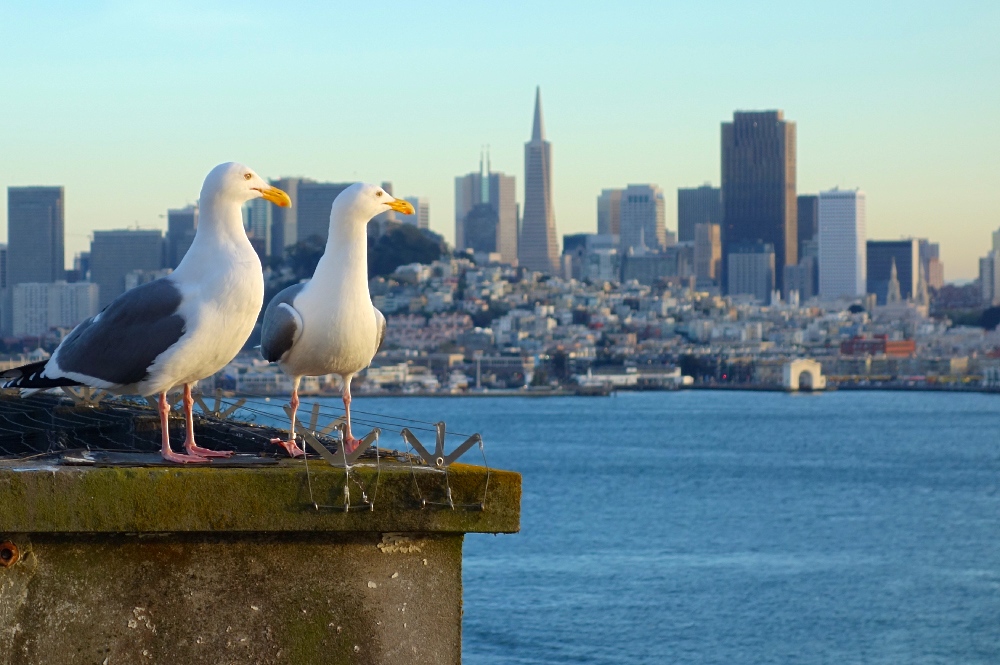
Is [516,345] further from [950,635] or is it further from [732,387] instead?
[950,635]

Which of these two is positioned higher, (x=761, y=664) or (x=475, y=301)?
(x=475, y=301)

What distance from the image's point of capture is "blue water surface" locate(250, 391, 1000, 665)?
70.7ft

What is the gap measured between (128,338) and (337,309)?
673mm

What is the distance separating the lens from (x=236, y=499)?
247 cm

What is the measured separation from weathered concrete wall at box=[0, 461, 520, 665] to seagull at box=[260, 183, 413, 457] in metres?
1.18

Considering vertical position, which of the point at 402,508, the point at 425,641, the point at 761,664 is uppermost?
the point at 402,508

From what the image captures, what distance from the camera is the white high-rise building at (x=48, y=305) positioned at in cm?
14515

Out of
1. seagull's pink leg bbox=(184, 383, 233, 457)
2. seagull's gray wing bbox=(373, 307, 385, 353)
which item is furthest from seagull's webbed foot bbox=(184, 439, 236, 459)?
seagull's gray wing bbox=(373, 307, 385, 353)

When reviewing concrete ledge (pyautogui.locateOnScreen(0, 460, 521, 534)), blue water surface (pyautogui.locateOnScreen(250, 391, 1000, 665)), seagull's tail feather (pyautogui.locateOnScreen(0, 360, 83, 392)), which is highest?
seagull's tail feather (pyautogui.locateOnScreen(0, 360, 83, 392))

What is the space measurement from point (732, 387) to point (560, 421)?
46.8 metres

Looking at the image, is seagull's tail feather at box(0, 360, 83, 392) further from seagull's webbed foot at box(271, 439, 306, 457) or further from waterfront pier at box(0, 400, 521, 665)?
waterfront pier at box(0, 400, 521, 665)

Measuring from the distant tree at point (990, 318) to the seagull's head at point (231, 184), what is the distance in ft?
569

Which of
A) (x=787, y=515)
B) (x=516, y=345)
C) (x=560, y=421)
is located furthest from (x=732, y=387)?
(x=787, y=515)

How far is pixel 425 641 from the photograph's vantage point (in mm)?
2562
